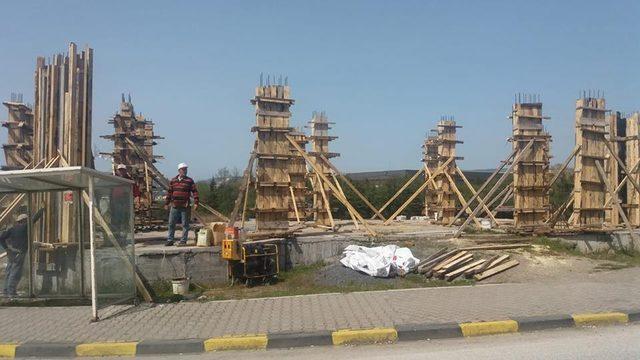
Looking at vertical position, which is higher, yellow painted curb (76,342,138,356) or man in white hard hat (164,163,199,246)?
man in white hard hat (164,163,199,246)

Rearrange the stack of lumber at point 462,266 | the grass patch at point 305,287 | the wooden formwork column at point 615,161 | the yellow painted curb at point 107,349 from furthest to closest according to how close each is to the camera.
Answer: the wooden formwork column at point 615,161 → the stack of lumber at point 462,266 → the grass patch at point 305,287 → the yellow painted curb at point 107,349

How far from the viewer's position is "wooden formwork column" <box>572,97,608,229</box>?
15.5 meters

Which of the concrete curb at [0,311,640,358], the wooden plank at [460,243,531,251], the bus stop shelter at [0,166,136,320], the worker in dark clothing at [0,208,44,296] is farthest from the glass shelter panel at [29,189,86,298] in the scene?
the wooden plank at [460,243,531,251]

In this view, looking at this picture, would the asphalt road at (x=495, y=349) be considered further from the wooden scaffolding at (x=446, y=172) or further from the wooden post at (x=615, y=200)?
the wooden scaffolding at (x=446, y=172)

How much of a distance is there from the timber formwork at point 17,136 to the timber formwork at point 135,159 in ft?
9.14

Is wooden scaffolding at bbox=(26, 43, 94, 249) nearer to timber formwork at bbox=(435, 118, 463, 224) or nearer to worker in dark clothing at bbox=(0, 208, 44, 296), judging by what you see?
worker in dark clothing at bbox=(0, 208, 44, 296)

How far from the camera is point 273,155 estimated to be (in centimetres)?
1434

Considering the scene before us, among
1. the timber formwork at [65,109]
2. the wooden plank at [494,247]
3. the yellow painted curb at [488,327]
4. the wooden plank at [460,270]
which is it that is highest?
the timber formwork at [65,109]

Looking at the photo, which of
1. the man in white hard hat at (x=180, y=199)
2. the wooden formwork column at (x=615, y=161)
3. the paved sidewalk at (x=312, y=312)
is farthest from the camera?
the wooden formwork column at (x=615, y=161)

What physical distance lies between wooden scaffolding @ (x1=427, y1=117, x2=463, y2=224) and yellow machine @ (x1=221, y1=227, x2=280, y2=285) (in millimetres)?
9915

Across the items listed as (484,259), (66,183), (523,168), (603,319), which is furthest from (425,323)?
(523,168)

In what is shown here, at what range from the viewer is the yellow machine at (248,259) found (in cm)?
1194

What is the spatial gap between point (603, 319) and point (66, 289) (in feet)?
29.1

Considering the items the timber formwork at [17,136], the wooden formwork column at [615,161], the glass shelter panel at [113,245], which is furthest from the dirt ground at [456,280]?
the timber formwork at [17,136]
